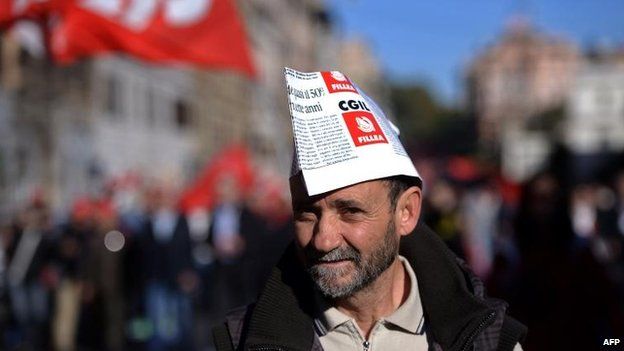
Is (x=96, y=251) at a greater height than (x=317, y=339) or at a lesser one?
lesser

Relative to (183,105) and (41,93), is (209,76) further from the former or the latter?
(41,93)

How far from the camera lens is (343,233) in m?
2.80

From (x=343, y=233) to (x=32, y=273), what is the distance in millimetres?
12233

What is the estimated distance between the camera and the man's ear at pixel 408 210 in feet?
9.54

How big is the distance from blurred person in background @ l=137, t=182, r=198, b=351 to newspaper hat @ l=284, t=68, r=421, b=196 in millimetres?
11515

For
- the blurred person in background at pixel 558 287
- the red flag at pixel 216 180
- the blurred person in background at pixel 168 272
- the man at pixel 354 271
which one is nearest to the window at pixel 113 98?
the red flag at pixel 216 180

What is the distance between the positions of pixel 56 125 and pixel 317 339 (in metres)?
24.8

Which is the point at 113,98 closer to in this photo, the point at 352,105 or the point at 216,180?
the point at 216,180

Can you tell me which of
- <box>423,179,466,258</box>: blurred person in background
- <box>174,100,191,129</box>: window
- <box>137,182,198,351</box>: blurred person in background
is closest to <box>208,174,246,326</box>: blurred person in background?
<box>137,182,198,351</box>: blurred person in background

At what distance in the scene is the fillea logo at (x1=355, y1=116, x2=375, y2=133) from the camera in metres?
2.78

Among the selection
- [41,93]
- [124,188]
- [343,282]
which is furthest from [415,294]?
[41,93]

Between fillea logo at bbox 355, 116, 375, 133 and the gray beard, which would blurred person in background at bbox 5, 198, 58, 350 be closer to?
the gray beard

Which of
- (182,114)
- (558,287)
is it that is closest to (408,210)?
(558,287)

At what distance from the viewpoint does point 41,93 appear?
26297mm
